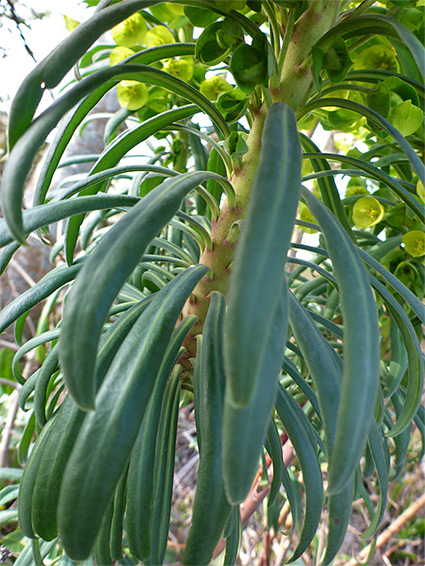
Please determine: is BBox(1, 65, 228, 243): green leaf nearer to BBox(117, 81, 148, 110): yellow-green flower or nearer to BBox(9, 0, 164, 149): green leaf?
BBox(9, 0, 164, 149): green leaf

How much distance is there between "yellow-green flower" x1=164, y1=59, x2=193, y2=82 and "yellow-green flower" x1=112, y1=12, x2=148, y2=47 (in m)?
0.09

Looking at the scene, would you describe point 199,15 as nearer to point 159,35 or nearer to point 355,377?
point 159,35

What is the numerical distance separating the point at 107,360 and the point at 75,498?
0.19 meters

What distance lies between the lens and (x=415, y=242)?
950 mm

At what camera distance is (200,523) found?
460 mm

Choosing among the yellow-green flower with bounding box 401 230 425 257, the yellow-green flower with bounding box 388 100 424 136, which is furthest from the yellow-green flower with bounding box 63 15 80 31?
the yellow-green flower with bounding box 401 230 425 257

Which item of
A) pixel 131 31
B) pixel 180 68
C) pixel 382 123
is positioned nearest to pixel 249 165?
pixel 382 123

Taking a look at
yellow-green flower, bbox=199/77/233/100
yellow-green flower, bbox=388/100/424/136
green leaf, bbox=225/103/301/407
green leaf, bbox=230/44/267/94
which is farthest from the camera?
yellow-green flower, bbox=199/77/233/100

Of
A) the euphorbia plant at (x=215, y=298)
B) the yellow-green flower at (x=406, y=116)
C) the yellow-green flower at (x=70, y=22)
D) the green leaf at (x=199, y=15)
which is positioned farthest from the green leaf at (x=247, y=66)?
the yellow-green flower at (x=70, y=22)

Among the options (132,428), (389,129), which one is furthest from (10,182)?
(389,129)

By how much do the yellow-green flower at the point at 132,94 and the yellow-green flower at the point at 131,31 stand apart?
72mm

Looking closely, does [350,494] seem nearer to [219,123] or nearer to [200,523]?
[200,523]

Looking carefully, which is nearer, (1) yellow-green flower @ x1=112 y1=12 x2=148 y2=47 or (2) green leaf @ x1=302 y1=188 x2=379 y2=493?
(2) green leaf @ x1=302 y1=188 x2=379 y2=493

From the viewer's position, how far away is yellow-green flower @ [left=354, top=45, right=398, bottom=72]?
0.72m
